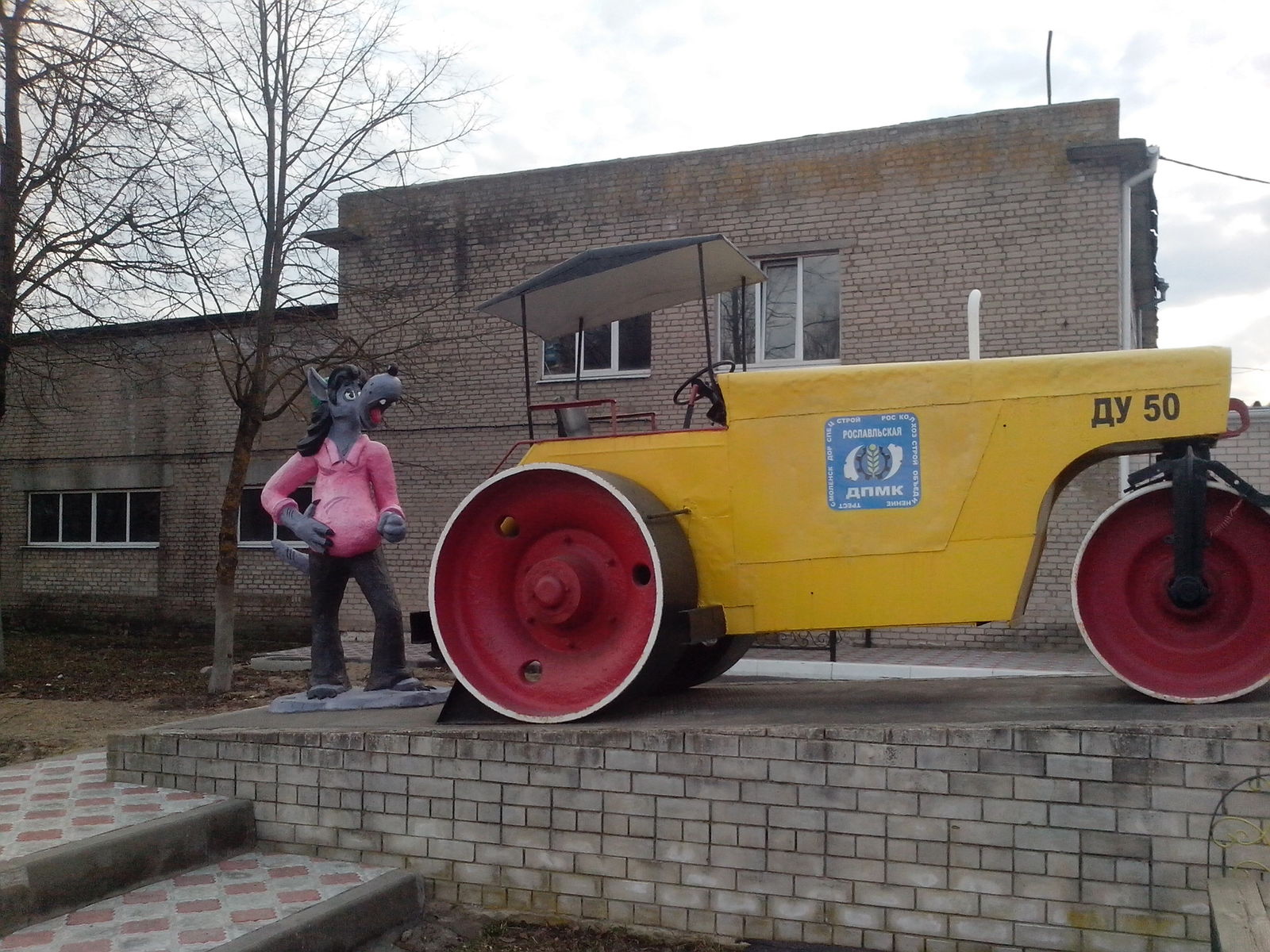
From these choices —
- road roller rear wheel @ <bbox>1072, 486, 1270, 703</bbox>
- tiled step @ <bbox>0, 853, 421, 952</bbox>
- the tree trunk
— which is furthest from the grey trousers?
the tree trunk

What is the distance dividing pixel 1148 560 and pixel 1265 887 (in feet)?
4.70

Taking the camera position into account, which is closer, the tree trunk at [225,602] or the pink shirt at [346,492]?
the pink shirt at [346,492]

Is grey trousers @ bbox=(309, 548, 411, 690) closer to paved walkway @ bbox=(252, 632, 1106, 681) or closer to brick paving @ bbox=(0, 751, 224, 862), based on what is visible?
brick paving @ bbox=(0, 751, 224, 862)

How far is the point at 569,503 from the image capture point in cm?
521

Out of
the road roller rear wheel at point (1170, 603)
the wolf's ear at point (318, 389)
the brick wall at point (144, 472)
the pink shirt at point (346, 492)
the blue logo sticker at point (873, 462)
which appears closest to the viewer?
the road roller rear wheel at point (1170, 603)

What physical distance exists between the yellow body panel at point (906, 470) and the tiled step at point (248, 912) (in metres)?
1.91

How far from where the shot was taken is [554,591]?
5.05 metres

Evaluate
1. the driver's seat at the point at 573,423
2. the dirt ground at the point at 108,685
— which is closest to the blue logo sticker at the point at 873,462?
the driver's seat at the point at 573,423

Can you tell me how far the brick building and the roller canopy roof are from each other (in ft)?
20.7

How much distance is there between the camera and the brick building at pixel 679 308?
1198 cm

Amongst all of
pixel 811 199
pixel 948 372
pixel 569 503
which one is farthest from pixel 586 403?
pixel 811 199

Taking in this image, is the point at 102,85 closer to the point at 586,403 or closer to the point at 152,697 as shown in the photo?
the point at 152,697

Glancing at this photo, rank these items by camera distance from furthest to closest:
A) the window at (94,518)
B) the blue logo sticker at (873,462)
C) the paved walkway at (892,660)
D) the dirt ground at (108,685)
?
the window at (94,518)
the paved walkway at (892,660)
the dirt ground at (108,685)
the blue logo sticker at (873,462)

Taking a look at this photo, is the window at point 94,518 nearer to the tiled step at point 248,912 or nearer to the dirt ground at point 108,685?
the dirt ground at point 108,685
